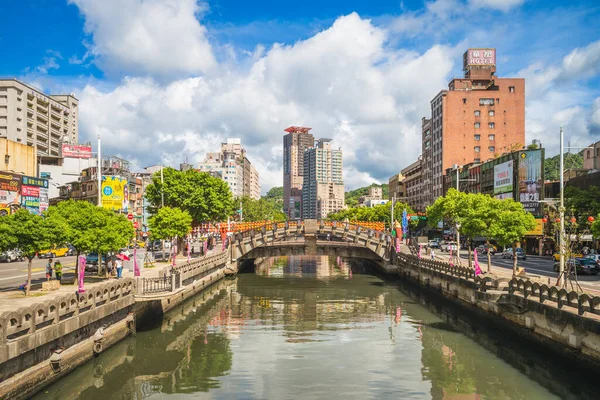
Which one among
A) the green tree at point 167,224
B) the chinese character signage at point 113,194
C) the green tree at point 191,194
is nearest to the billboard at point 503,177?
the green tree at point 191,194

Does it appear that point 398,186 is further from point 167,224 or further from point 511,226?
point 511,226

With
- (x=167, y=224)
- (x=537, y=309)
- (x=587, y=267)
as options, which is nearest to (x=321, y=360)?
(x=537, y=309)

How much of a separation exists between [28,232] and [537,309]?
104 feet

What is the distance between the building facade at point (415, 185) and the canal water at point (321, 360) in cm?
11232

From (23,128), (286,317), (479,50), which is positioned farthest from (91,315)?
(479,50)

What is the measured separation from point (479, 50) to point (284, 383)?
13921cm

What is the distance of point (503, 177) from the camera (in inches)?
3770

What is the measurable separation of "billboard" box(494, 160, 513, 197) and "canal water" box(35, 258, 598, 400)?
2085 inches

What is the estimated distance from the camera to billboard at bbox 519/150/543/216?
280ft

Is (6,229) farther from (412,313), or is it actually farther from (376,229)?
(376,229)

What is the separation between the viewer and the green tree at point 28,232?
3189 cm

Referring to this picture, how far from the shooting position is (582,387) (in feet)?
76.3

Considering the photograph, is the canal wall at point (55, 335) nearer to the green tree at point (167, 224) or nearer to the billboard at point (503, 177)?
the green tree at point (167, 224)

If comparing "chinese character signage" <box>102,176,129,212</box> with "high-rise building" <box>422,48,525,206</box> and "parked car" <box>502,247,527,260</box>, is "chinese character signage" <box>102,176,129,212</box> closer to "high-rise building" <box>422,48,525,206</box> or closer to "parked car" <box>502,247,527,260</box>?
"parked car" <box>502,247,527,260</box>
